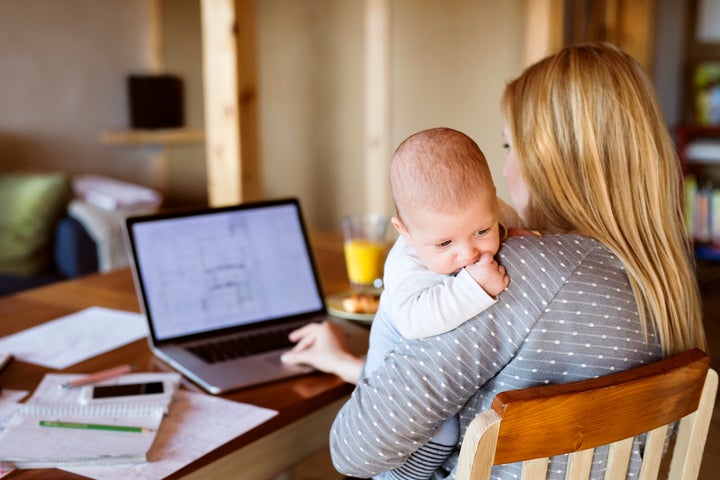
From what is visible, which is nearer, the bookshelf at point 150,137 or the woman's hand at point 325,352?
the woman's hand at point 325,352

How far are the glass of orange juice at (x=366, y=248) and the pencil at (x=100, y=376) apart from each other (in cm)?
62

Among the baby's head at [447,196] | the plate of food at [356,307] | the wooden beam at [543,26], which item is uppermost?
the wooden beam at [543,26]

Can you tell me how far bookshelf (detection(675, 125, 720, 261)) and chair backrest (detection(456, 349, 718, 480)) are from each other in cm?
272

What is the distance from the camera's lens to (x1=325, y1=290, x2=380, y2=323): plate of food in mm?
1628

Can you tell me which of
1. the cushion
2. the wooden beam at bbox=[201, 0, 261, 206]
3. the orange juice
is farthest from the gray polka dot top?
the cushion

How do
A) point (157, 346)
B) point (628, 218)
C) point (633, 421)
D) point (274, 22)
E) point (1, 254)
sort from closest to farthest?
1. point (633, 421)
2. point (628, 218)
3. point (157, 346)
4. point (1, 254)
5. point (274, 22)

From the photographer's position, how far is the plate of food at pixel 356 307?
163 cm

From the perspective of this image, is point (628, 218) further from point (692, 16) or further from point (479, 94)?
point (692, 16)

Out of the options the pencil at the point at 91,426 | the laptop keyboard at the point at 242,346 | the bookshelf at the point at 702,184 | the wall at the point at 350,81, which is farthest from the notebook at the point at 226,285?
the bookshelf at the point at 702,184

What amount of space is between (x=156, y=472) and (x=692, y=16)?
16.6 feet

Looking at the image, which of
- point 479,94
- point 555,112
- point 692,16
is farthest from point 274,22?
point 555,112

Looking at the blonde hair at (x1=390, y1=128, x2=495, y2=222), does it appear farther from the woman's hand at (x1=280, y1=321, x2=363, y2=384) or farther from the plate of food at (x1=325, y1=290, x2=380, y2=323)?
the plate of food at (x1=325, y1=290, x2=380, y2=323)

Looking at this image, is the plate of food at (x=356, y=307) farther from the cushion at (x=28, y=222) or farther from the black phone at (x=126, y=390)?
the cushion at (x=28, y=222)

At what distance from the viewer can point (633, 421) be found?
91cm
